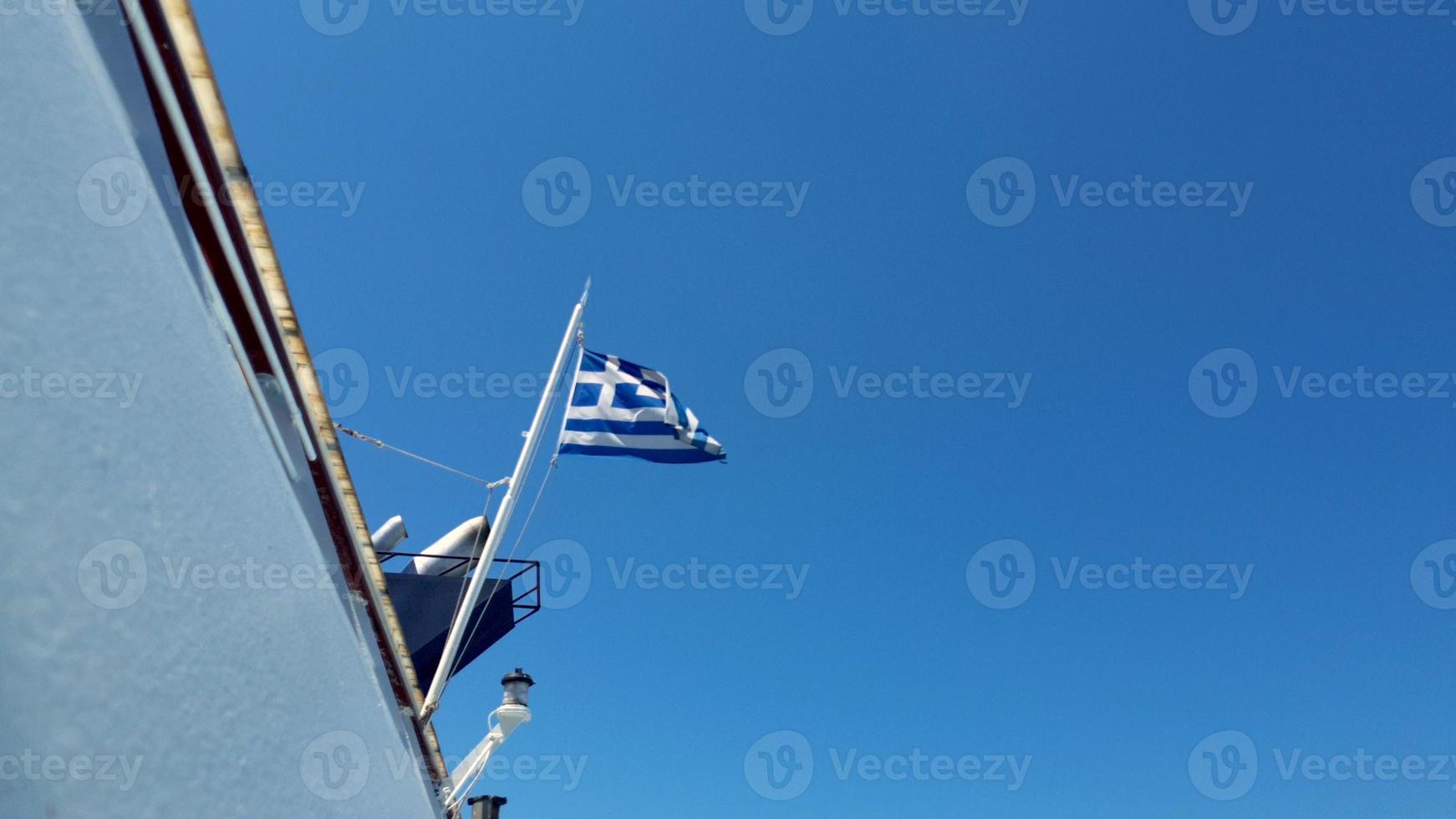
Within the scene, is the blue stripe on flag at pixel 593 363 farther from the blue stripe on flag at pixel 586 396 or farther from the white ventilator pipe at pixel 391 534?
the white ventilator pipe at pixel 391 534

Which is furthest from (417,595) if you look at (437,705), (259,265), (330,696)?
(259,265)

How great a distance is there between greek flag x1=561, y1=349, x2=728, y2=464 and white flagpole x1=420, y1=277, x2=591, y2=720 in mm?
288

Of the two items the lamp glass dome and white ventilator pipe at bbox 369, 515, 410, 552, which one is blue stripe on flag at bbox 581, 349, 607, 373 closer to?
the lamp glass dome

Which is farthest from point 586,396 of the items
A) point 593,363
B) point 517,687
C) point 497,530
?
point 517,687

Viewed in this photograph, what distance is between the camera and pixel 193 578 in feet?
9.22

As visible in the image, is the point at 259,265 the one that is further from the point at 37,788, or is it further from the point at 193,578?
the point at 37,788

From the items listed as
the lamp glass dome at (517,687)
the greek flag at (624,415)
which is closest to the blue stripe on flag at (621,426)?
the greek flag at (624,415)

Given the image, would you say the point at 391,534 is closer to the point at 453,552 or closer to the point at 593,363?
the point at 453,552

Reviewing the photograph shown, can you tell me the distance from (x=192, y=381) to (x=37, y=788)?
1.46 metres

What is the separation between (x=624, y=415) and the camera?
26.9 ft

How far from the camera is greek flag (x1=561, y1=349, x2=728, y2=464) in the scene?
8.12 metres

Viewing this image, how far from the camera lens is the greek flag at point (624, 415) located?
26.6ft

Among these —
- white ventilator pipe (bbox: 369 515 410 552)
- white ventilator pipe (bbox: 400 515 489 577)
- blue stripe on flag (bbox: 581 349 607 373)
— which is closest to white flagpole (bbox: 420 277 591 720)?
blue stripe on flag (bbox: 581 349 607 373)

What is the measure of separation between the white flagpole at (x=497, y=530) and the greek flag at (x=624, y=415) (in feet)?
0.95
